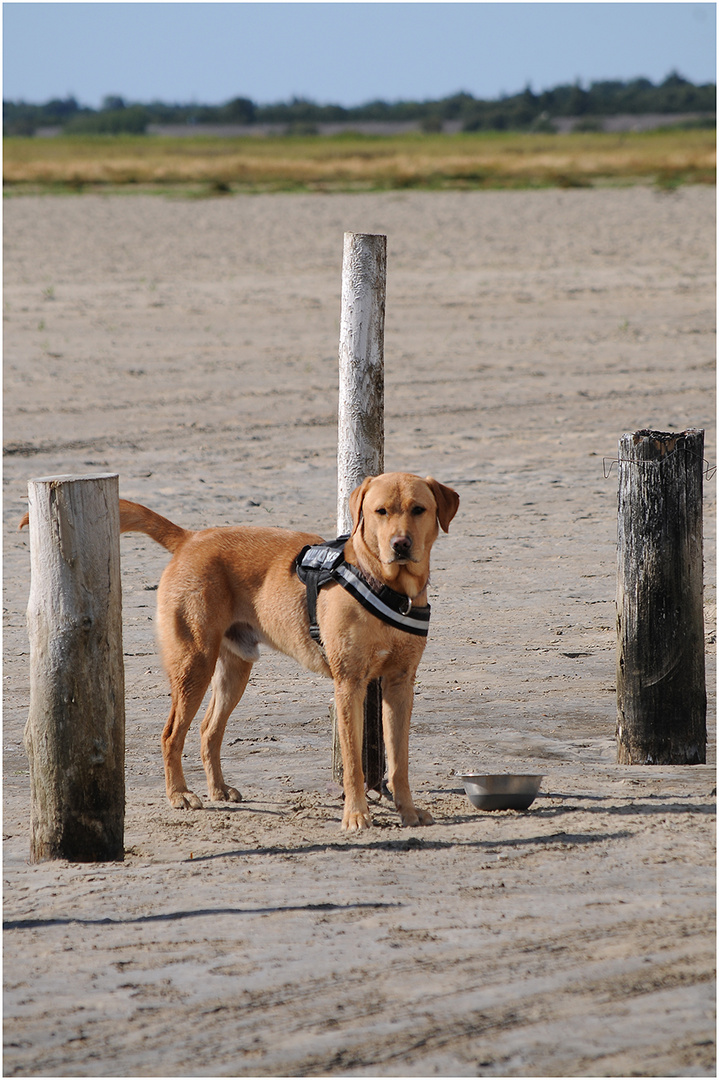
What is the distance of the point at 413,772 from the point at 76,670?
198 cm

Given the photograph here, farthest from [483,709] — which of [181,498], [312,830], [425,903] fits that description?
[181,498]

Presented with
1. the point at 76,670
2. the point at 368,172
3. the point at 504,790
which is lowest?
the point at 504,790

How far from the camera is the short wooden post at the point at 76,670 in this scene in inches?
193

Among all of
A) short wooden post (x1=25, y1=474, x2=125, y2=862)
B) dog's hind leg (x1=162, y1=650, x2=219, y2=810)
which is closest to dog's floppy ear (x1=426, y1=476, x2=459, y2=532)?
dog's hind leg (x1=162, y1=650, x2=219, y2=810)

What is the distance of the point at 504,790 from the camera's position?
5.55m

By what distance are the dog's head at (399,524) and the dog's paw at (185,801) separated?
137cm

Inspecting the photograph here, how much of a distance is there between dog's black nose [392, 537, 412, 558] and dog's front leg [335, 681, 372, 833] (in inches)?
24.6

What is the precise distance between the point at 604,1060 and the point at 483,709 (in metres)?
3.65

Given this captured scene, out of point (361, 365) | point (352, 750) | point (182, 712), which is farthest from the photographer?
point (361, 365)

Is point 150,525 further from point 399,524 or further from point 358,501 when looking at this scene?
point 399,524

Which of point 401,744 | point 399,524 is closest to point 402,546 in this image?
point 399,524

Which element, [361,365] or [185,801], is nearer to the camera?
[185,801]

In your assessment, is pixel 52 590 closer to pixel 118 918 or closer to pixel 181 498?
pixel 118 918

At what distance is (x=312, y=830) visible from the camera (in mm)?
5477
